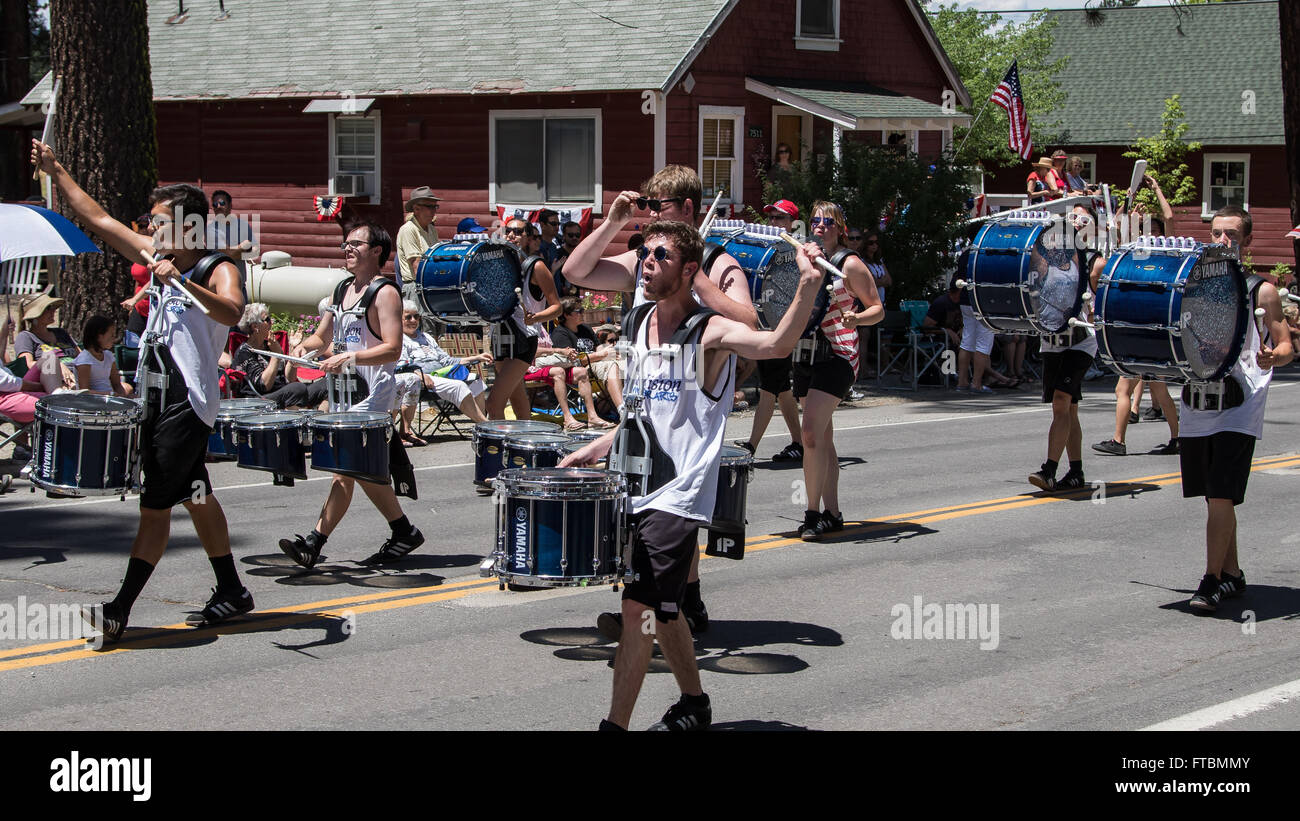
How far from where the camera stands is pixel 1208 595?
8.32 meters

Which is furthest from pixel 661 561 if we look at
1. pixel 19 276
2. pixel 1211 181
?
pixel 1211 181

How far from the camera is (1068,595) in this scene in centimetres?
877

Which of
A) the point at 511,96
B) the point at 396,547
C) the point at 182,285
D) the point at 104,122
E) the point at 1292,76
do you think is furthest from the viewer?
the point at 511,96

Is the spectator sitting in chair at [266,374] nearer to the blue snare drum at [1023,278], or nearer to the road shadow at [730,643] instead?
the blue snare drum at [1023,278]

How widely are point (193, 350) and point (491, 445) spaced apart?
1778 millimetres

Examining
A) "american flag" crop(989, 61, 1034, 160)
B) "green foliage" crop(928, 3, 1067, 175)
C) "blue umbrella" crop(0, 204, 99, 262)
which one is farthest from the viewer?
"green foliage" crop(928, 3, 1067, 175)

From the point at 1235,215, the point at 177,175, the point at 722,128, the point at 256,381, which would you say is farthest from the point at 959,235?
the point at 177,175

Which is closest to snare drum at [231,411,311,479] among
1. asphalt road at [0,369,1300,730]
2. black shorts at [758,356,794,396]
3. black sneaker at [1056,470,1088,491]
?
asphalt road at [0,369,1300,730]

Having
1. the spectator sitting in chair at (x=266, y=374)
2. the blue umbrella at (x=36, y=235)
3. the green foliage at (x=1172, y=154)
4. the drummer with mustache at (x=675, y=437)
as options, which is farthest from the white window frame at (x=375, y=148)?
the drummer with mustache at (x=675, y=437)

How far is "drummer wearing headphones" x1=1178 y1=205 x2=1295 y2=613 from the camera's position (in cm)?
820

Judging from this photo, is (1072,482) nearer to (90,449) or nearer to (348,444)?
(348,444)

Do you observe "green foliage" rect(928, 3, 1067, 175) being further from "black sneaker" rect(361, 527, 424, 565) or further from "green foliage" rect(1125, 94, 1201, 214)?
"black sneaker" rect(361, 527, 424, 565)

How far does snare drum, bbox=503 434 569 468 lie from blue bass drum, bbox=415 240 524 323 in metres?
2.06

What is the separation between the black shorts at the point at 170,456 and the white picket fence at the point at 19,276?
15.3 m
